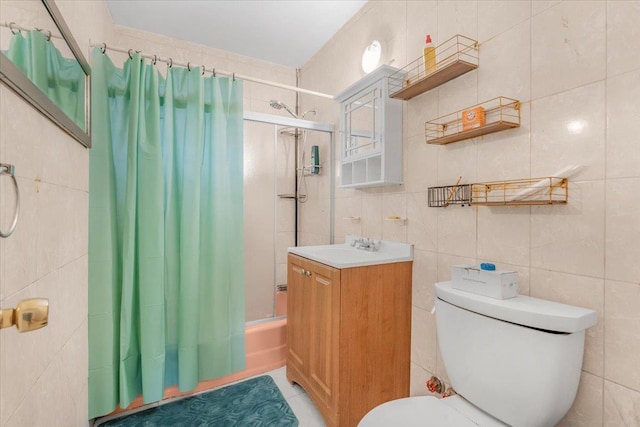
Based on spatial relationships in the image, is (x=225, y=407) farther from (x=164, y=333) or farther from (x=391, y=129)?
(x=391, y=129)

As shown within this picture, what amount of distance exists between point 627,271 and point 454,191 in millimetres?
605

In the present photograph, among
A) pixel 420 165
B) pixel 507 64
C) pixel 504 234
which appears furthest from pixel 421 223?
pixel 507 64

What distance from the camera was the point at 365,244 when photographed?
6.07ft

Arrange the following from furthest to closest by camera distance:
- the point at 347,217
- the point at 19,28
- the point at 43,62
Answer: the point at 347,217
the point at 43,62
the point at 19,28

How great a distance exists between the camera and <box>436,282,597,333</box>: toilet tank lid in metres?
0.82

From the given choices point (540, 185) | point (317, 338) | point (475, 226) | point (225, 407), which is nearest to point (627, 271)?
point (540, 185)

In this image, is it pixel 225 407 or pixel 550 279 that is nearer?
pixel 550 279

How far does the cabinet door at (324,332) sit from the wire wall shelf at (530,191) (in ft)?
2.46

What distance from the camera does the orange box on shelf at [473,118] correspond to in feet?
3.83

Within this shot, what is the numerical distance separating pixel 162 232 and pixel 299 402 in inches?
49.4

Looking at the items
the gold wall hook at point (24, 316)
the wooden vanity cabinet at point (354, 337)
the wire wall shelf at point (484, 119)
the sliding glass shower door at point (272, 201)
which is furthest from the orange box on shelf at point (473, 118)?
the gold wall hook at point (24, 316)

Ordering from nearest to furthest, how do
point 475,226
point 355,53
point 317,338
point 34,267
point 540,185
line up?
1. point 34,267
2. point 540,185
3. point 475,226
4. point 317,338
5. point 355,53

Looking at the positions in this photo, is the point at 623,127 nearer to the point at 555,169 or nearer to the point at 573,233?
the point at 555,169

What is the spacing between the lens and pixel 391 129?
160 centimetres
